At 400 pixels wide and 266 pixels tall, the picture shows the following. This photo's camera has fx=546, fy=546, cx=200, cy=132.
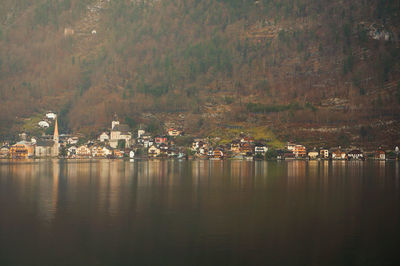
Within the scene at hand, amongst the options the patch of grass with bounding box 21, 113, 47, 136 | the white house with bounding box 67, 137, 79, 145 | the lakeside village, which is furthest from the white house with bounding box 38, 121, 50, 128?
the white house with bounding box 67, 137, 79, 145

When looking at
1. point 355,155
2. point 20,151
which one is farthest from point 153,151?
point 355,155

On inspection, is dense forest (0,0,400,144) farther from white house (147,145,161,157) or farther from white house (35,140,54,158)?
white house (147,145,161,157)

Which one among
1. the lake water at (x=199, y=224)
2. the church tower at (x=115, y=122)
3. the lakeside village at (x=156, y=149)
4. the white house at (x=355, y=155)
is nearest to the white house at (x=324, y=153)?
the lakeside village at (x=156, y=149)

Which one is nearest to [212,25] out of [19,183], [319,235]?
[19,183]

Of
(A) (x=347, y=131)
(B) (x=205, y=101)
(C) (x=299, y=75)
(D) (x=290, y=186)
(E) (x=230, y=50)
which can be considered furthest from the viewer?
(E) (x=230, y=50)

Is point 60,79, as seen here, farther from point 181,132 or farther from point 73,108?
point 181,132

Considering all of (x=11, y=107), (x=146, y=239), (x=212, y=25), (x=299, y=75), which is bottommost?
(x=146, y=239)

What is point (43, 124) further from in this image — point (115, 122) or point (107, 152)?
point (107, 152)

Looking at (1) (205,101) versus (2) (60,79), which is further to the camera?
(2) (60,79)
